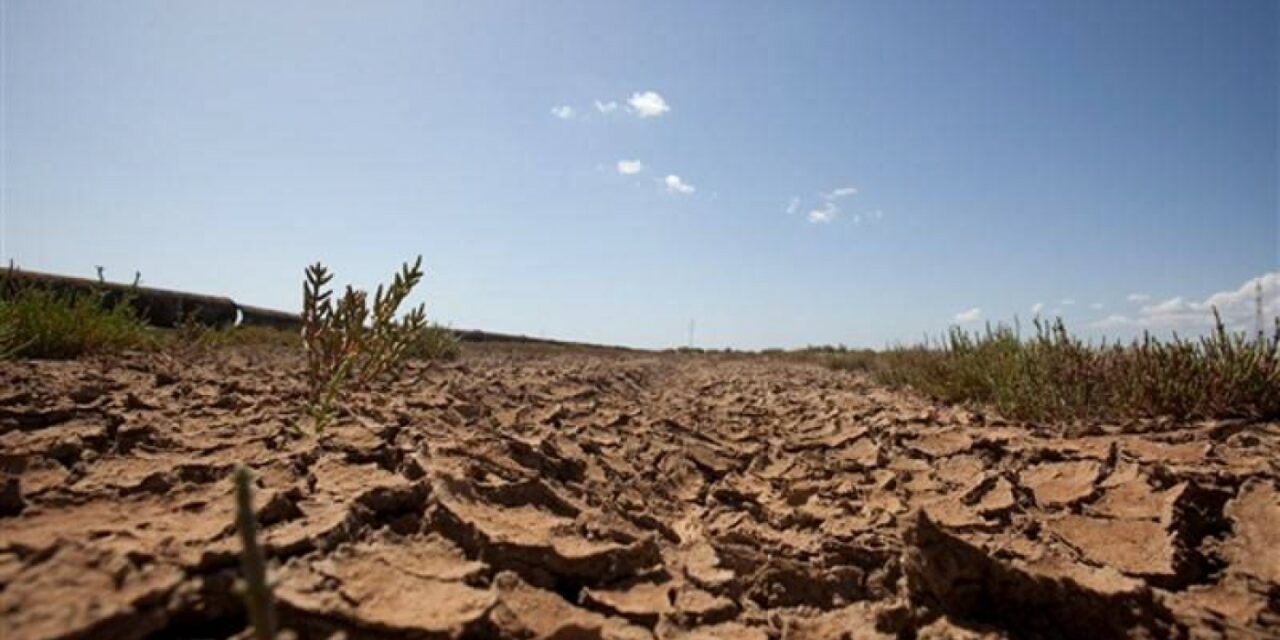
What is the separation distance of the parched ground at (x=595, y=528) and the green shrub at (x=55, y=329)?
1.20 metres

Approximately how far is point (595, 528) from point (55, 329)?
180 inches

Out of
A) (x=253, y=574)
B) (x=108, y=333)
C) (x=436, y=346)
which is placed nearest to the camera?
(x=253, y=574)

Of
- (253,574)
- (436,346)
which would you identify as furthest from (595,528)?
(436,346)

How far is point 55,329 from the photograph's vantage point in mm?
4645

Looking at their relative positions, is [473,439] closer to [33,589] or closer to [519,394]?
[33,589]

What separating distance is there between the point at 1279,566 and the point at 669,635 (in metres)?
1.70

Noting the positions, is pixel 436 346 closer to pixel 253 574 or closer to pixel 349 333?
pixel 349 333

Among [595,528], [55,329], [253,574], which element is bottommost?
[595,528]

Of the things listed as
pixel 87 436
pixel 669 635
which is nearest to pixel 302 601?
pixel 669 635

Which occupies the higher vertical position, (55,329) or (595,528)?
(55,329)

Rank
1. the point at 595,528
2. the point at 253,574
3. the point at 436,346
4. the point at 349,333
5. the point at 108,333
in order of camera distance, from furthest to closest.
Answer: the point at 436,346, the point at 108,333, the point at 349,333, the point at 595,528, the point at 253,574

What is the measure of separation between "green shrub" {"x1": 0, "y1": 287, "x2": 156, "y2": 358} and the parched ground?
1202 millimetres

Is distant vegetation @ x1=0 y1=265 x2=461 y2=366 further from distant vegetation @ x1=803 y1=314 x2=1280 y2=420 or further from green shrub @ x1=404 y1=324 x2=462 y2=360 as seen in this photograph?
distant vegetation @ x1=803 y1=314 x2=1280 y2=420

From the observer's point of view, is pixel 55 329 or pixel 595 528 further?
pixel 55 329
